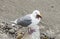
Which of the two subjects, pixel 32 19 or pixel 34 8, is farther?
pixel 34 8

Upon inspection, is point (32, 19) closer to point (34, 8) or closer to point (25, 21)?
point (25, 21)

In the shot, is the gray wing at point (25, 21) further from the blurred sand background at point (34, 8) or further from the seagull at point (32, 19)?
the blurred sand background at point (34, 8)

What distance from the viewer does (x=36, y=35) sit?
3.59 m

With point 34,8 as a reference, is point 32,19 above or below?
below

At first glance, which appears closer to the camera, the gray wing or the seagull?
the seagull

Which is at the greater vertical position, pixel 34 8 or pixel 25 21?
pixel 34 8

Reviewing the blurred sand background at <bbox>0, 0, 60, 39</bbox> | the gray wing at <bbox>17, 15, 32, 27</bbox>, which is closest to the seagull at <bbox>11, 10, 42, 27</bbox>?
the gray wing at <bbox>17, 15, 32, 27</bbox>

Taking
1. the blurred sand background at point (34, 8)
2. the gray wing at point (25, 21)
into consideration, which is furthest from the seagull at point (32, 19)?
the blurred sand background at point (34, 8)

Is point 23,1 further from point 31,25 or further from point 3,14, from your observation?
point 31,25

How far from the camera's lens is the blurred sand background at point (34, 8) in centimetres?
462

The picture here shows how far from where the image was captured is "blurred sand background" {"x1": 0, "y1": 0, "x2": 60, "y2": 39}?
4617 millimetres

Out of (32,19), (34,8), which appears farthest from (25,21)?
(34,8)

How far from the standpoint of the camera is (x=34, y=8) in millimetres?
5020

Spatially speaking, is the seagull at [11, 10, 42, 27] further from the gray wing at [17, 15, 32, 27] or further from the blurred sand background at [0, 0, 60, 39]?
the blurred sand background at [0, 0, 60, 39]
